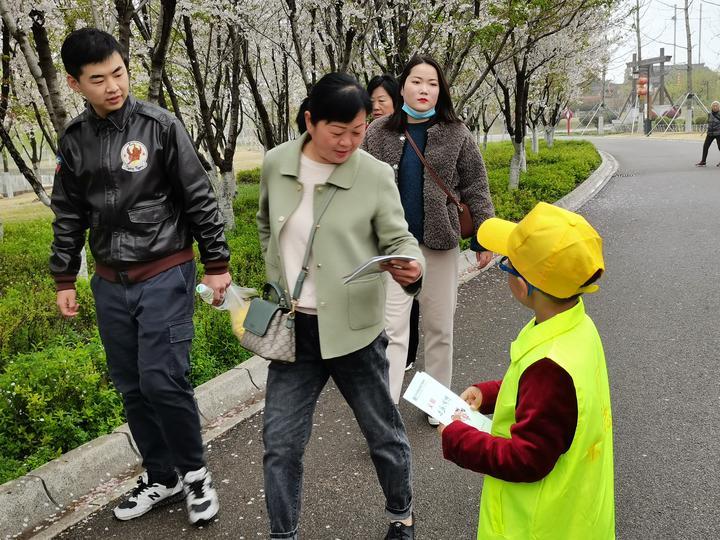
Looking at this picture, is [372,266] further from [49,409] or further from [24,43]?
[24,43]

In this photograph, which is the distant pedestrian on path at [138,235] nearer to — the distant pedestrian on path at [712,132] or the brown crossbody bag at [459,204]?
the brown crossbody bag at [459,204]

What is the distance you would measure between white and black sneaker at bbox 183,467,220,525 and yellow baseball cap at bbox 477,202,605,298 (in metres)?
1.90

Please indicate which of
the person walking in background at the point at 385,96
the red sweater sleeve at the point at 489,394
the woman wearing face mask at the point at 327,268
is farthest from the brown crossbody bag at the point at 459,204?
the red sweater sleeve at the point at 489,394

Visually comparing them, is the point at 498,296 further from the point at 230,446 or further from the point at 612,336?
the point at 230,446

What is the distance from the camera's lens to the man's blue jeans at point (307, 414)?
93.9 inches

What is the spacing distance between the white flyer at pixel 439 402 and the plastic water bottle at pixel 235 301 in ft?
2.71

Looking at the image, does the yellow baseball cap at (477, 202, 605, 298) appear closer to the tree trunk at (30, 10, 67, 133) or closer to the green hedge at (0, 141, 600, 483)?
the green hedge at (0, 141, 600, 483)

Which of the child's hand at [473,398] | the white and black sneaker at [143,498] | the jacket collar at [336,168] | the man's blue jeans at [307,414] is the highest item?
the jacket collar at [336,168]

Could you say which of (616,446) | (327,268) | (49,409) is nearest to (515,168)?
(616,446)

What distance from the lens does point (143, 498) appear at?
9.96 feet

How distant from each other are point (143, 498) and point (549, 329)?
7.12ft

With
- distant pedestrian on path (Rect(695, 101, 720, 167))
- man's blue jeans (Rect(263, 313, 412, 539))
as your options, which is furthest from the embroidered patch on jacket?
distant pedestrian on path (Rect(695, 101, 720, 167))

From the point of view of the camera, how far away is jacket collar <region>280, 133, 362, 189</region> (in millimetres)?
2336

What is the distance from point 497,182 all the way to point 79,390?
36.5 ft
